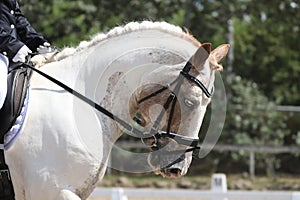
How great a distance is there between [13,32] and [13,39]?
0.28 m

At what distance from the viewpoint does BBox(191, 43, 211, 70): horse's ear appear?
3.98m

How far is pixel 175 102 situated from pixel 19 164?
1.05 meters

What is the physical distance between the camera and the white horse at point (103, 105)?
399 cm

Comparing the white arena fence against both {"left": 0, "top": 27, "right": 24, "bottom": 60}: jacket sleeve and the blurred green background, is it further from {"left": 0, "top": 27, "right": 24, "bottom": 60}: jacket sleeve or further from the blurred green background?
the blurred green background

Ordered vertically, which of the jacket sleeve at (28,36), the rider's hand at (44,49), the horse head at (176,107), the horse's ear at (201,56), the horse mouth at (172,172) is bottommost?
the horse mouth at (172,172)

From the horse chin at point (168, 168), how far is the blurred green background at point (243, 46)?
9077mm

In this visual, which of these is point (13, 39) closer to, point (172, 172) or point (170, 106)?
point (170, 106)

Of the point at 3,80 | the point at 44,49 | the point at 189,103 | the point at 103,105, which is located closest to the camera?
the point at 3,80

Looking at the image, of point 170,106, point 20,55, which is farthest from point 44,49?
point 170,106

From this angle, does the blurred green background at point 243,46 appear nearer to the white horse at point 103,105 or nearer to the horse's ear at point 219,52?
the white horse at point 103,105

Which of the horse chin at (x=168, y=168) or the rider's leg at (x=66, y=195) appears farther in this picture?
the horse chin at (x=168, y=168)

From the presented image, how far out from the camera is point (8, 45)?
4031mm

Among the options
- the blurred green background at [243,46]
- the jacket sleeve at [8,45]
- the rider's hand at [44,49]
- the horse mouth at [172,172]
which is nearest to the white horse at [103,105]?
the horse mouth at [172,172]

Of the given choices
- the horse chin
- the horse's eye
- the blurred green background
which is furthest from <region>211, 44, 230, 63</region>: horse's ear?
the blurred green background
